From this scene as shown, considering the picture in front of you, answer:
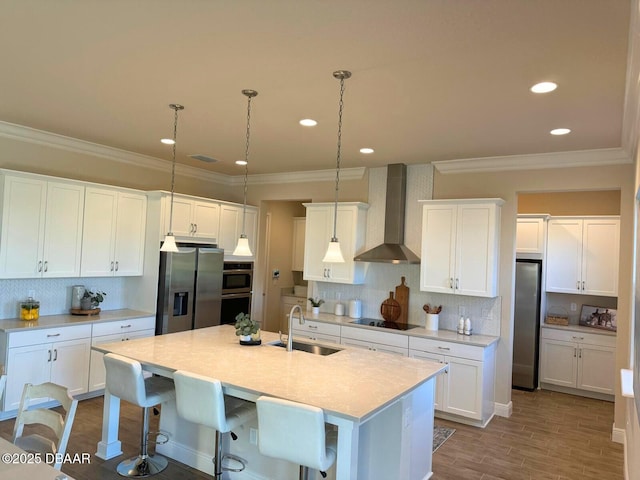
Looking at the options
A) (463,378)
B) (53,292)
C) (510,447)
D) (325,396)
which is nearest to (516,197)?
(463,378)

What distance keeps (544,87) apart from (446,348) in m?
2.77

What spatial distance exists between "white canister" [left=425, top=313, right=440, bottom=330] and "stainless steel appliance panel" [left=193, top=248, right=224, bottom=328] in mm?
2790

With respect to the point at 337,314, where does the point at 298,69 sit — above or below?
above

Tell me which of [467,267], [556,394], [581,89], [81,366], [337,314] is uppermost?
[581,89]

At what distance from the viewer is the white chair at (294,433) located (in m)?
2.18

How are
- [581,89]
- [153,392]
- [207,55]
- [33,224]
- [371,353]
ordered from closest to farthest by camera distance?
[207,55], [581,89], [153,392], [371,353], [33,224]

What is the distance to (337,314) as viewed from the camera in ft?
18.9

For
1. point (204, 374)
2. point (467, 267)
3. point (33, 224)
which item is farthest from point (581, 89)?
point (33, 224)

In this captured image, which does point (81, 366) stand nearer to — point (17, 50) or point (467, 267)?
point (17, 50)

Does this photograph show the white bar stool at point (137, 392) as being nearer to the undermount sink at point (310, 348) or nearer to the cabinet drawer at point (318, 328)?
the undermount sink at point (310, 348)

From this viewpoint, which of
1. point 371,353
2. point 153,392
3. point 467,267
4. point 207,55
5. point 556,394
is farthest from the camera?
point 556,394

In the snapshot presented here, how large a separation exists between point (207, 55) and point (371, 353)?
2485 mm

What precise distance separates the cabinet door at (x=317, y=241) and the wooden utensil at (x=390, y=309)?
0.86 metres

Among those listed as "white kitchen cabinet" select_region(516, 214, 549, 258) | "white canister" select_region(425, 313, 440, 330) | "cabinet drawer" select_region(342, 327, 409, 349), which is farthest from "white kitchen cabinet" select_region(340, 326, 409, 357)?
"white kitchen cabinet" select_region(516, 214, 549, 258)
